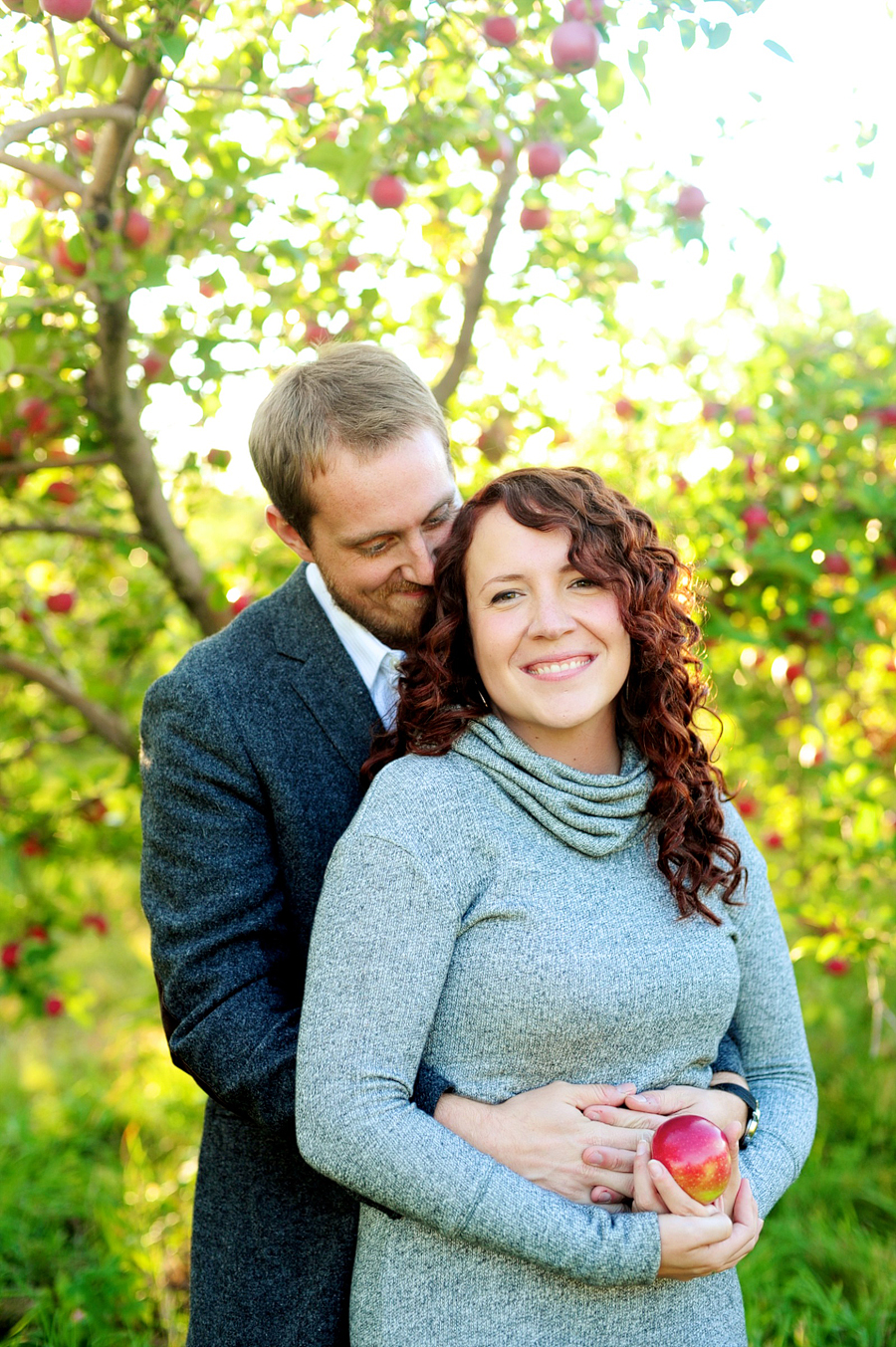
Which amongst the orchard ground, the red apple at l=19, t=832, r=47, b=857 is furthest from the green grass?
the red apple at l=19, t=832, r=47, b=857

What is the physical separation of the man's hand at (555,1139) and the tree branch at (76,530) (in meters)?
1.95

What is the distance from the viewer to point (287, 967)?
1.66 meters

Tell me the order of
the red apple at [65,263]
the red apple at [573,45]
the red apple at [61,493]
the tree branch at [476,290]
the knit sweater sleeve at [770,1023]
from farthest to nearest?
the red apple at [61,493], the tree branch at [476,290], the red apple at [65,263], the red apple at [573,45], the knit sweater sleeve at [770,1023]

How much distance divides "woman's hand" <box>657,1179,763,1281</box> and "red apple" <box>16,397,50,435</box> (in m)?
2.30

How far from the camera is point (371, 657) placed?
1868 millimetres

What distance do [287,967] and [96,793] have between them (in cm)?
184

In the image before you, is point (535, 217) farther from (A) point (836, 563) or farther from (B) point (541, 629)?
(B) point (541, 629)

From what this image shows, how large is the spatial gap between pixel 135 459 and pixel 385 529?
1.13 m

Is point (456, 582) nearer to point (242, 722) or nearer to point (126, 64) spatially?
point (242, 722)

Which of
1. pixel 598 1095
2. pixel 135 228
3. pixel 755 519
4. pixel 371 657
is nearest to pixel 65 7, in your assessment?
pixel 135 228

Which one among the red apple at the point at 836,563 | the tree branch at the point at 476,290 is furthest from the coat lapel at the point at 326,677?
the red apple at the point at 836,563

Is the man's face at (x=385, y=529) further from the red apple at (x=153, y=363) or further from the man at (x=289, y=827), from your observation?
the red apple at (x=153, y=363)

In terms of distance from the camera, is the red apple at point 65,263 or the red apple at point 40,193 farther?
the red apple at point 40,193

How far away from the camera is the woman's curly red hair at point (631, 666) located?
1.56m
